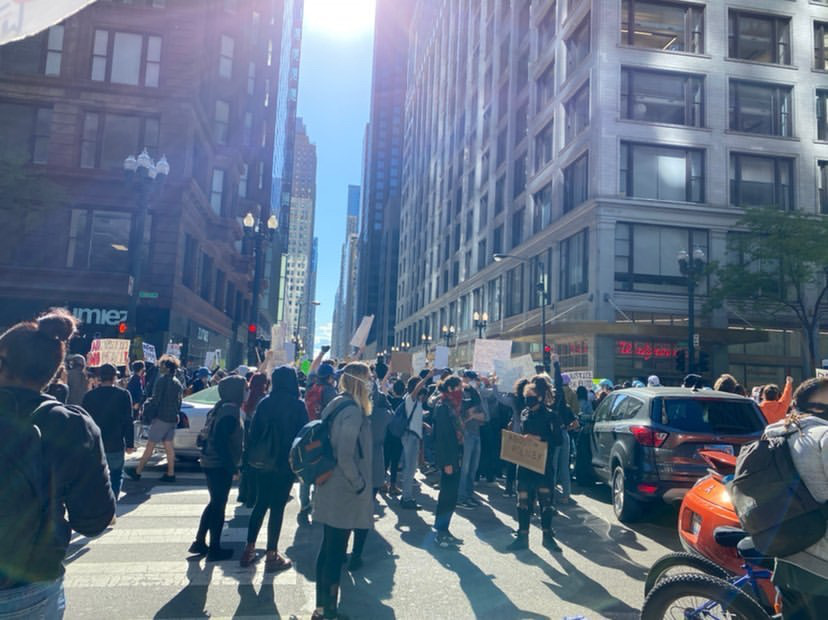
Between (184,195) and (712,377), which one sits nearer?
(184,195)

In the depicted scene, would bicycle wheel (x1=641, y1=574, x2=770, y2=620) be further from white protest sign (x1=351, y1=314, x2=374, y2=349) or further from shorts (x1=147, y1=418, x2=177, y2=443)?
white protest sign (x1=351, y1=314, x2=374, y2=349)

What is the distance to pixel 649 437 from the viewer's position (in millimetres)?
7984

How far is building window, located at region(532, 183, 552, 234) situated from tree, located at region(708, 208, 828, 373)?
34.1 ft

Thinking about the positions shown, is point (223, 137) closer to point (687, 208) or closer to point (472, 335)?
point (472, 335)

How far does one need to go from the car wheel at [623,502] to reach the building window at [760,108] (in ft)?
92.8

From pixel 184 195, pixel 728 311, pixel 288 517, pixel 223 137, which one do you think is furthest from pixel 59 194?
pixel 728 311

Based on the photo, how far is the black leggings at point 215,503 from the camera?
6258mm

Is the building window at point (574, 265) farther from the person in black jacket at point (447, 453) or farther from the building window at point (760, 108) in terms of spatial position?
the person in black jacket at point (447, 453)

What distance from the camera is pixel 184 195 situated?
27.5 m

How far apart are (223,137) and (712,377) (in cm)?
3208

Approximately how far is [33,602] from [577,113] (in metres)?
34.1

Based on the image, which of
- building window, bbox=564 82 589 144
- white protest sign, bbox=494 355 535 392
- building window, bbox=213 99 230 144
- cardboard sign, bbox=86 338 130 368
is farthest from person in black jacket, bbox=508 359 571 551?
building window, bbox=213 99 230 144

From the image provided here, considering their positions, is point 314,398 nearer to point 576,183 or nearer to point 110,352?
point 110,352

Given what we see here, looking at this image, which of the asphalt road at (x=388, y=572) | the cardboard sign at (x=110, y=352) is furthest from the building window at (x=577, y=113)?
the asphalt road at (x=388, y=572)
